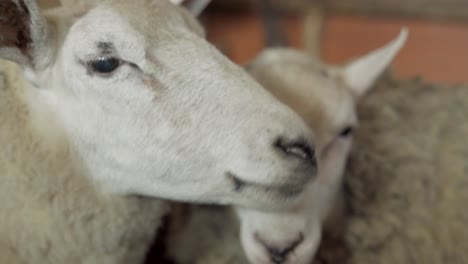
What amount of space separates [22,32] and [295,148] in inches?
22.2

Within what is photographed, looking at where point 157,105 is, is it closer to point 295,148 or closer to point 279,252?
point 295,148

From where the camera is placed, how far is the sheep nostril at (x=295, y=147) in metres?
1.13

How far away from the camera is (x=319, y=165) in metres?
1.54

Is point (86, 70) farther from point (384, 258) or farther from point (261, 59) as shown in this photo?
point (384, 258)

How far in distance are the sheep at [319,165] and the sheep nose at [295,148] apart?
0.54 feet

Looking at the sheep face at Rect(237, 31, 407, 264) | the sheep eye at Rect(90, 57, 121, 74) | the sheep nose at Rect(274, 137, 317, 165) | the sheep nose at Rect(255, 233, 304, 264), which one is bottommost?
the sheep nose at Rect(255, 233, 304, 264)

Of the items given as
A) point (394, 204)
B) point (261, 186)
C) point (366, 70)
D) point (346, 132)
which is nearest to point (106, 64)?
point (261, 186)

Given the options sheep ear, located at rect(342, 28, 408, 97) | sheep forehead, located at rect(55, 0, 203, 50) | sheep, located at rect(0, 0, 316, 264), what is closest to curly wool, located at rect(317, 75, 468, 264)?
sheep ear, located at rect(342, 28, 408, 97)

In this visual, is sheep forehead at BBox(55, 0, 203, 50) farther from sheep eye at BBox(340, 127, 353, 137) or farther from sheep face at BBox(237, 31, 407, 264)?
sheep eye at BBox(340, 127, 353, 137)

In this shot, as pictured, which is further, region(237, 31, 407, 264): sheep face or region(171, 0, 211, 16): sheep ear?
region(171, 0, 211, 16): sheep ear

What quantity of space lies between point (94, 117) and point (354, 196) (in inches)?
35.9

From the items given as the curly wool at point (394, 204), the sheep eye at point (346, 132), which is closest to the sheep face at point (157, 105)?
the sheep eye at point (346, 132)

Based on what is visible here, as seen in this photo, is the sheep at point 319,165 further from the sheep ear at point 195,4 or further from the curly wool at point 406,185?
the sheep ear at point 195,4

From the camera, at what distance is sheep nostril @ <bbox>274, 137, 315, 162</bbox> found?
1.13 m
